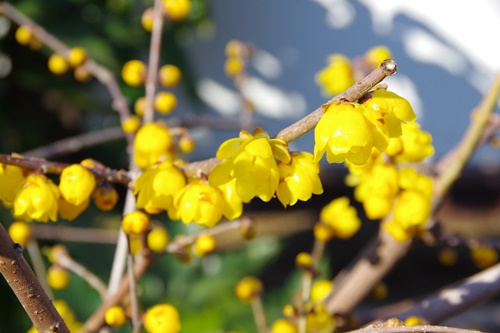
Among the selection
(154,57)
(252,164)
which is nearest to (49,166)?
(252,164)

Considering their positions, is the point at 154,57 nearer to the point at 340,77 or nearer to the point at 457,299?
the point at 340,77

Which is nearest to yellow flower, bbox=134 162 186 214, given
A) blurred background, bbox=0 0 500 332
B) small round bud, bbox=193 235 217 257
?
small round bud, bbox=193 235 217 257

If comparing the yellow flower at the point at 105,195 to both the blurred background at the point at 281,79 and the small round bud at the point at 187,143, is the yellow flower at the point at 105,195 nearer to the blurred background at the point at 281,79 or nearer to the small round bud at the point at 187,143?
the small round bud at the point at 187,143

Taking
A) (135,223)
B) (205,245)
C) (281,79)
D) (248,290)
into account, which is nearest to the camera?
(135,223)

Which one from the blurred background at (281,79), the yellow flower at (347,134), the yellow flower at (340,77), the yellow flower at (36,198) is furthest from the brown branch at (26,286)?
the blurred background at (281,79)

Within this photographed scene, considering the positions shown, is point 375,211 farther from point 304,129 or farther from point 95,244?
point 95,244

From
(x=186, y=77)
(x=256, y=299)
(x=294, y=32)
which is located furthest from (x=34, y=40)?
(x=294, y=32)
